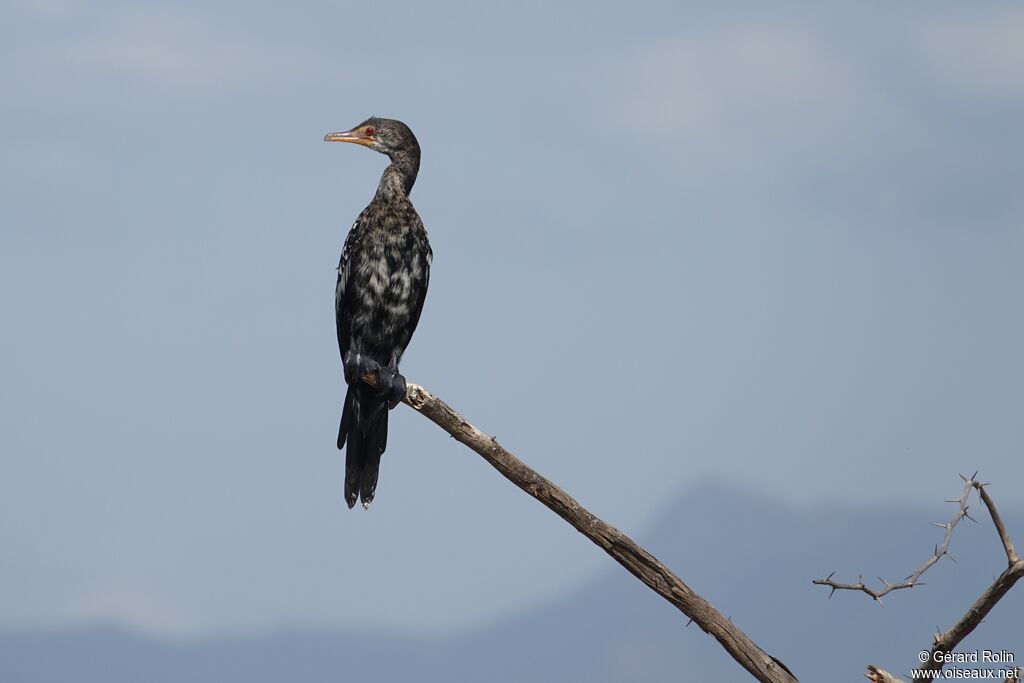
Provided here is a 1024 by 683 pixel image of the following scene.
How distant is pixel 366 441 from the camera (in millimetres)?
8242

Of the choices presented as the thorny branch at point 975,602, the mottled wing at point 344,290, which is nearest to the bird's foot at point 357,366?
the mottled wing at point 344,290

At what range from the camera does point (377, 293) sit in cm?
799

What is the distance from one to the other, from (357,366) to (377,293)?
0.54 meters

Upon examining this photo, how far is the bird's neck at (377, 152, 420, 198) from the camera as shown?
8.18m

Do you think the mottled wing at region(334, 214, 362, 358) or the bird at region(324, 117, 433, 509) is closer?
the bird at region(324, 117, 433, 509)

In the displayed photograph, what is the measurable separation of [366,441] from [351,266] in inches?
50.2

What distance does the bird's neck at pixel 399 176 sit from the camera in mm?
8180

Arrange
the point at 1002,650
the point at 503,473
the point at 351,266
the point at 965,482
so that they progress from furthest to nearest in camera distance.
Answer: the point at 351,266 < the point at 503,473 < the point at 1002,650 < the point at 965,482

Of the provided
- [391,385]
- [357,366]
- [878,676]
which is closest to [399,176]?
[357,366]

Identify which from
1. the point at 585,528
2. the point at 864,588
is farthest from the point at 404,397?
the point at 864,588

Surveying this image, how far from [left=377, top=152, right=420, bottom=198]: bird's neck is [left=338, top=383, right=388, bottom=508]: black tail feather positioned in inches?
55.7

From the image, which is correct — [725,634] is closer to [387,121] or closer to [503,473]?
[503,473]

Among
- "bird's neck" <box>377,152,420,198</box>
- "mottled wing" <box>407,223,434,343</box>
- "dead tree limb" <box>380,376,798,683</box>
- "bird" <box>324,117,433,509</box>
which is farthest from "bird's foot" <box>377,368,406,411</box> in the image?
"bird's neck" <box>377,152,420,198</box>

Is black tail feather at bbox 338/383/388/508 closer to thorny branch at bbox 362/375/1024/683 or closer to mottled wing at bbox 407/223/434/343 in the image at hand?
mottled wing at bbox 407/223/434/343
